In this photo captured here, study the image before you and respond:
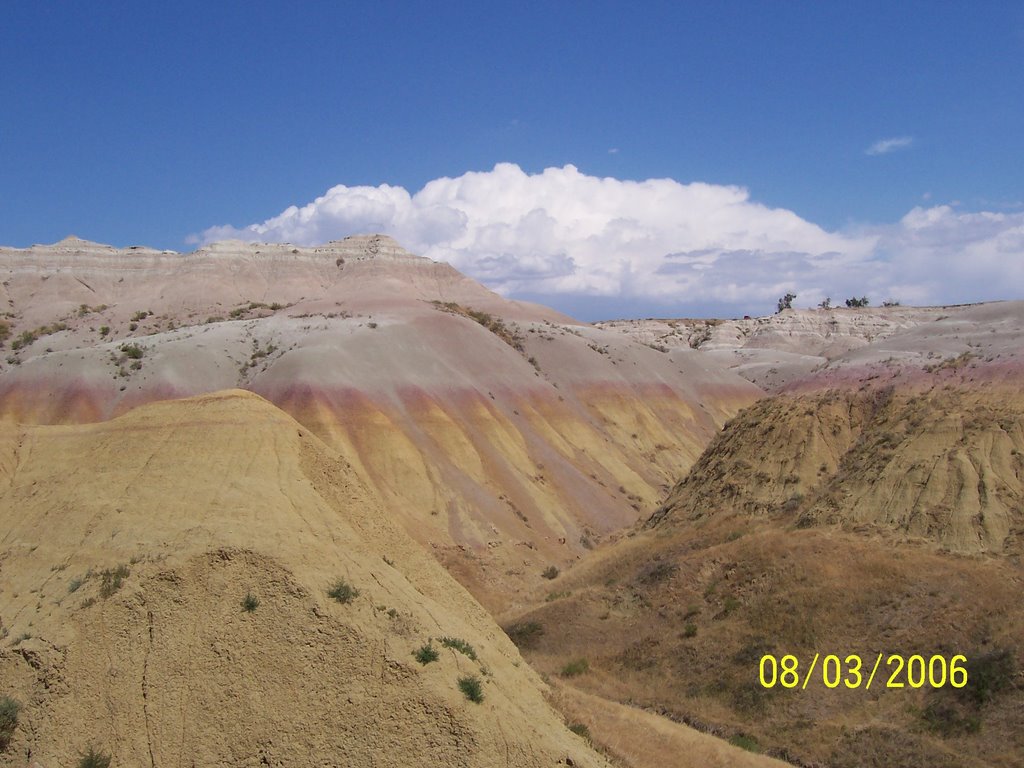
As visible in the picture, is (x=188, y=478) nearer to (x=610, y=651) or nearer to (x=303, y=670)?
(x=303, y=670)

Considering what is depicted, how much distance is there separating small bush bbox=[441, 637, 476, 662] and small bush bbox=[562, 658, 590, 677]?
13156 millimetres

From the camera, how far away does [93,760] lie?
11.2 meters

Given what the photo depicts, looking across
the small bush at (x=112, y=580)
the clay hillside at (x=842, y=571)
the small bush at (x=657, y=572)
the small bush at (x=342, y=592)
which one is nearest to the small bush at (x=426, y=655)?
the small bush at (x=342, y=592)

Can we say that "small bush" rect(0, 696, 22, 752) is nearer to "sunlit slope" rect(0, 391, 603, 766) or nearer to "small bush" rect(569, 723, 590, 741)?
"sunlit slope" rect(0, 391, 603, 766)

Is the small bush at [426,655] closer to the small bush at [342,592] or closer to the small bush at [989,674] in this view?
the small bush at [342,592]

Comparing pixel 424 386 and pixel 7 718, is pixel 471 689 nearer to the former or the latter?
pixel 7 718

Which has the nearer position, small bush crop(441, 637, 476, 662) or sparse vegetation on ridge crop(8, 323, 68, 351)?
small bush crop(441, 637, 476, 662)

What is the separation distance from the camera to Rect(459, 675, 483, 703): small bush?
41.5 feet

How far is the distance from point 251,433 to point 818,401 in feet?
86.9

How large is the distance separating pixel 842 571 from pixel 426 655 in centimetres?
1731

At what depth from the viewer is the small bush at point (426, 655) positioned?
12.8 m

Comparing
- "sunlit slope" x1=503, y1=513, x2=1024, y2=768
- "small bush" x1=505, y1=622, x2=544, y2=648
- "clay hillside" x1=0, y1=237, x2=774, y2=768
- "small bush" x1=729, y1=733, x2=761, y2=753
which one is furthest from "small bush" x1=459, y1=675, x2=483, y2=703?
"small bush" x1=505, y1=622, x2=544, y2=648

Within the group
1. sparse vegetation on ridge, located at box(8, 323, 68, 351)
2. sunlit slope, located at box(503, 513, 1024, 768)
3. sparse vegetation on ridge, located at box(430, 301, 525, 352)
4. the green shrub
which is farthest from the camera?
sparse vegetation on ridge, located at box(430, 301, 525, 352)

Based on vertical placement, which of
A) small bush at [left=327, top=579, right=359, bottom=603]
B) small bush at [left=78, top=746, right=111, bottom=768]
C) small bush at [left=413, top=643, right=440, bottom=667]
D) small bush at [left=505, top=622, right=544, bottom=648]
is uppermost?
small bush at [left=327, top=579, right=359, bottom=603]
